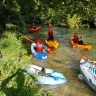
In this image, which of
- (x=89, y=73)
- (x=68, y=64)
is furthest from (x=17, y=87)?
(x=68, y=64)

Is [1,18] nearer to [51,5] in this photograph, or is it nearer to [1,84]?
[51,5]

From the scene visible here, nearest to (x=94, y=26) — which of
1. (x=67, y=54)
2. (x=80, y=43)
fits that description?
(x=80, y=43)

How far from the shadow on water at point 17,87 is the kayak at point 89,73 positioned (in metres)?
3.06

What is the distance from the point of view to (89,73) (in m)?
10.9

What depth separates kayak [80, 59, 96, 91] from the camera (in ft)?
34.3

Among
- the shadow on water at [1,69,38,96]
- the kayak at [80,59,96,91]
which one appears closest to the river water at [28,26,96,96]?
the kayak at [80,59,96,91]

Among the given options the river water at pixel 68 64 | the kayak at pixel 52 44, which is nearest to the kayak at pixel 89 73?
the river water at pixel 68 64

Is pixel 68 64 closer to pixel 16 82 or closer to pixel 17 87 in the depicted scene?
pixel 16 82

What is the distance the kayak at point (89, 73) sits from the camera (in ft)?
34.3

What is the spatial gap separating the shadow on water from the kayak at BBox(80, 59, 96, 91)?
306 cm

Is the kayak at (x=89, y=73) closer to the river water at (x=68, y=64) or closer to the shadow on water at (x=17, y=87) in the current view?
the river water at (x=68, y=64)

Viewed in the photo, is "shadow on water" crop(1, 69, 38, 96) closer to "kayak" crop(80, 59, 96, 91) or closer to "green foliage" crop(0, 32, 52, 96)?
"green foliage" crop(0, 32, 52, 96)

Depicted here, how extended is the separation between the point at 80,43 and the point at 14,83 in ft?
32.7

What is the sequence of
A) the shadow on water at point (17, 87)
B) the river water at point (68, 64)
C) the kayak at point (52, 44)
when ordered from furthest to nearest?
the kayak at point (52, 44)
the river water at point (68, 64)
the shadow on water at point (17, 87)
